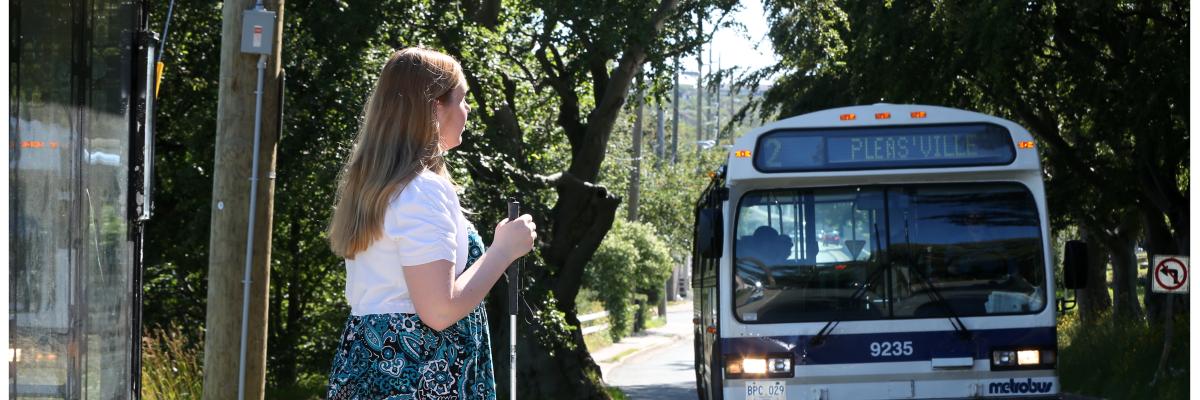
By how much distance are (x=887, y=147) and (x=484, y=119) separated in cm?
457

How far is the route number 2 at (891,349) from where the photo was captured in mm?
10180

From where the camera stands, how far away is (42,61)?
6.60 meters

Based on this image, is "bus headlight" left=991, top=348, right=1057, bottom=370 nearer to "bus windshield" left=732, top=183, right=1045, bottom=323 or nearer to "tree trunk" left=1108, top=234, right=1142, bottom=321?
"bus windshield" left=732, top=183, right=1045, bottom=323

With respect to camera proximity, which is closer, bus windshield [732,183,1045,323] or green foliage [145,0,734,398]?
bus windshield [732,183,1045,323]

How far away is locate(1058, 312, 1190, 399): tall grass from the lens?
17469 millimetres

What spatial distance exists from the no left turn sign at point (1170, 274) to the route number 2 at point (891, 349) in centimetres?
695

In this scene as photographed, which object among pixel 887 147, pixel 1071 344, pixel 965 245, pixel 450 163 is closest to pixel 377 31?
pixel 450 163

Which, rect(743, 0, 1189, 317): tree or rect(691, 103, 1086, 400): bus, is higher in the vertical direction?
rect(743, 0, 1189, 317): tree

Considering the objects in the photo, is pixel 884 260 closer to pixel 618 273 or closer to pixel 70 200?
pixel 70 200

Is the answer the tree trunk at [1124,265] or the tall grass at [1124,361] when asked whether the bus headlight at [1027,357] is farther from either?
the tree trunk at [1124,265]

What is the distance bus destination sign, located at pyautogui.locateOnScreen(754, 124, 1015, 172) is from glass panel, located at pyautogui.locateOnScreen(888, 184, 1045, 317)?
0.22m

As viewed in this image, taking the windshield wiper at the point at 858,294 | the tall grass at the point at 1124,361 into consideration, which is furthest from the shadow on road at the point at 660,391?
the windshield wiper at the point at 858,294

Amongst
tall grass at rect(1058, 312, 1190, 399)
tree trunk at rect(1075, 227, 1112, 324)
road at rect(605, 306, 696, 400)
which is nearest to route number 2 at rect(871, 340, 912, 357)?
tall grass at rect(1058, 312, 1190, 399)

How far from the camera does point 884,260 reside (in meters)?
10.4
